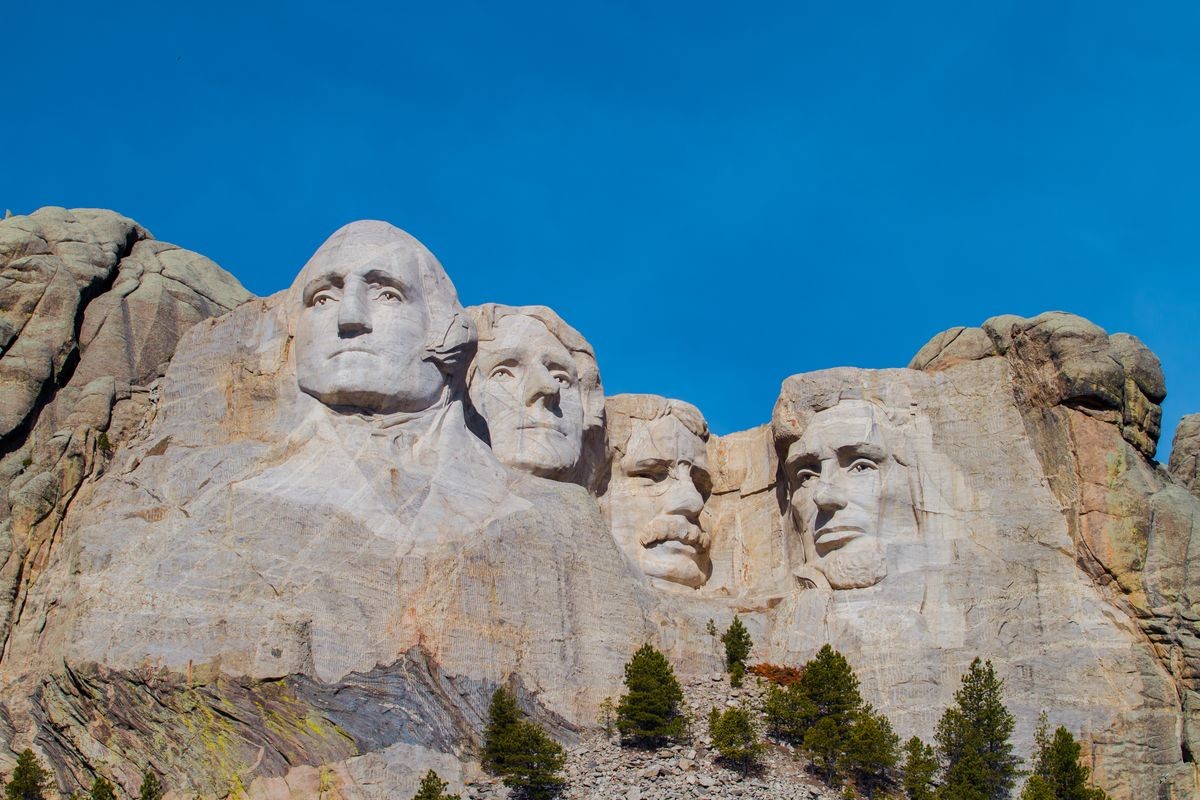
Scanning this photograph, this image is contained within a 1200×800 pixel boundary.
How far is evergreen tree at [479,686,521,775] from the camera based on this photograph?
27.3m

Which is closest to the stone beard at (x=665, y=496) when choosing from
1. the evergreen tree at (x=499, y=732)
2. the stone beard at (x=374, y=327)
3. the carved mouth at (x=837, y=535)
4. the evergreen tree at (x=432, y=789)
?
the carved mouth at (x=837, y=535)

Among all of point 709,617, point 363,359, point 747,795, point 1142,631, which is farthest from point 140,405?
point 1142,631

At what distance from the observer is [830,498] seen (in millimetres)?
32438

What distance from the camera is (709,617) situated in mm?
31609

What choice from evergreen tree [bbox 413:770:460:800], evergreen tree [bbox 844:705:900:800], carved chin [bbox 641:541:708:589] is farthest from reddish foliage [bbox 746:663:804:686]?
evergreen tree [bbox 413:770:460:800]

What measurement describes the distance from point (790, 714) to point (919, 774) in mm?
1695

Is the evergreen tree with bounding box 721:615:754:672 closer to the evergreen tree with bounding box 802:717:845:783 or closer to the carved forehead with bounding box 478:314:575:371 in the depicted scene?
the evergreen tree with bounding box 802:717:845:783

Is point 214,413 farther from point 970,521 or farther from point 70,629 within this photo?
point 970,521

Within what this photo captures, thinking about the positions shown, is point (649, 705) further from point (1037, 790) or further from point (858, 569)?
point (858, 569)

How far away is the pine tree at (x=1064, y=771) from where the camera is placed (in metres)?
28.1

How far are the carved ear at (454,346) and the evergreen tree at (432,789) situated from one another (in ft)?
19.6

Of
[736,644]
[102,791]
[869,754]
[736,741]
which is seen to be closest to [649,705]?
[736,741]

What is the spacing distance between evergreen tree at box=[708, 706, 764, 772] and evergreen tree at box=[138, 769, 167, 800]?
249 inches

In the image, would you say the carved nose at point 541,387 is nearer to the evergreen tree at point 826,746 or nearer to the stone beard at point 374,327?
the stone beard at point 374,327
